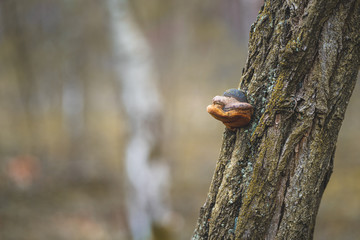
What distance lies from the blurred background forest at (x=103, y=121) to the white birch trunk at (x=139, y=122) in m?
0.15

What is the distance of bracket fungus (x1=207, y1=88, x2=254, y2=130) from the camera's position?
123 centimetres

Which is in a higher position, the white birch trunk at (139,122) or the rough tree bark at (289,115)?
the white birch trunk at (139,122)

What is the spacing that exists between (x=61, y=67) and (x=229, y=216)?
18689 millimetres

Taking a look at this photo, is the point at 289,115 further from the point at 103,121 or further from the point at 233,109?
the point at 103,121

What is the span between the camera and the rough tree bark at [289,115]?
1.18 metres

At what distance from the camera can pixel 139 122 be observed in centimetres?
498

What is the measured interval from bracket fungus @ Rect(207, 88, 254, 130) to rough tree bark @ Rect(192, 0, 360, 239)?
44 millimetres

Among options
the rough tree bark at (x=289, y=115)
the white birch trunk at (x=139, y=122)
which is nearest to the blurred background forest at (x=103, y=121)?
the white birch trunk at (x=139, y=122)

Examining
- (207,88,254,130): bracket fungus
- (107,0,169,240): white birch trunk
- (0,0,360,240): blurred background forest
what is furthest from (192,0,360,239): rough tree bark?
(107,0,169,240): white birch trunk

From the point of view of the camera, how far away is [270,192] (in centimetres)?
126

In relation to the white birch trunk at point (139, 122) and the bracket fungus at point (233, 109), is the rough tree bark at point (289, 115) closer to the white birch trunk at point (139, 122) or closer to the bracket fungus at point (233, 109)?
the bracket fungus at point (233, 109)

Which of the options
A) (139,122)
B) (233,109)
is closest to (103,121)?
(139,122)

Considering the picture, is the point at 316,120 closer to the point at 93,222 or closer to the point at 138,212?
the point at 138,212

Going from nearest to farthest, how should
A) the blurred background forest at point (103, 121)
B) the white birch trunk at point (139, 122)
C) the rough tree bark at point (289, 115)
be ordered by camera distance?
the rough tree bark at point (289, 115), the white birch trunk at point (139, 122), the blurred background forest at point (103, 121)
